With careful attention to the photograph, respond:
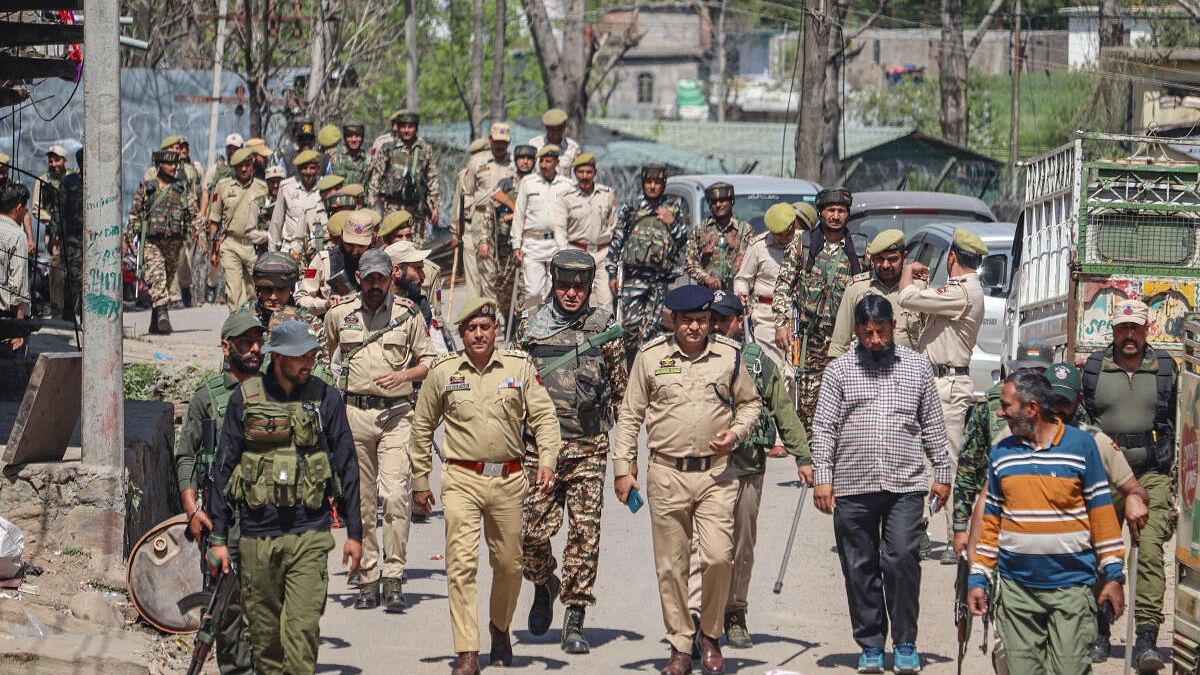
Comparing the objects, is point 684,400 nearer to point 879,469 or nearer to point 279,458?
point 879,469

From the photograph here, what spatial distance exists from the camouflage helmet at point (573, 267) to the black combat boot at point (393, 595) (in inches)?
78.7

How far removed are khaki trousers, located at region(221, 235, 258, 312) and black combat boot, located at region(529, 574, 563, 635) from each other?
8.62 metres

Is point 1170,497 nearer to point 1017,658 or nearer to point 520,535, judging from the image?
point 1017,658

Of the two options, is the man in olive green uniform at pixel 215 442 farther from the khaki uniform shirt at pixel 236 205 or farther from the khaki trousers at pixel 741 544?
the khaki uniform shirt at pixel 236 205

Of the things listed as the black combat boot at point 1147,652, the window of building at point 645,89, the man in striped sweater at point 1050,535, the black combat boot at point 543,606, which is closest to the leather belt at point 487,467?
the black combat boot at point 543,606

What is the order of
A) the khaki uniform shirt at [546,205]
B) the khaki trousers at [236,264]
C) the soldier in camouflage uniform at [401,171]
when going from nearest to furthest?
1. the khaki uniform shirt at [546,205]
2. the khaki trousers at [236,264]
3. the soldier in camouflage uniform at [401,171]

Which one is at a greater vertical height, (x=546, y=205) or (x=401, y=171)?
(x=401, y=171)

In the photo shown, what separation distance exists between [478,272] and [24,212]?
473 centimetres

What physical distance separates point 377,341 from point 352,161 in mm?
8062

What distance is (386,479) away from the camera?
9867mm

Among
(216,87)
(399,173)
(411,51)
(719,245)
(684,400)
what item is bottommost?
(684,400)

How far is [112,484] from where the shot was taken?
31.3ft

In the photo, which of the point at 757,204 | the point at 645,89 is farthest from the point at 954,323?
the point at 645,89

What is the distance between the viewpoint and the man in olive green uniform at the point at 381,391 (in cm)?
981
